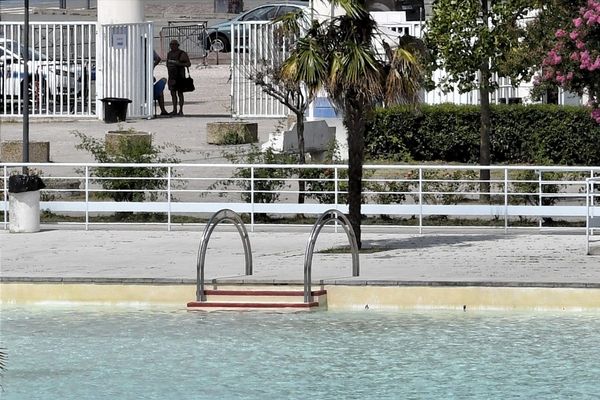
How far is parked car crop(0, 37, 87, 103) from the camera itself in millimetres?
36312

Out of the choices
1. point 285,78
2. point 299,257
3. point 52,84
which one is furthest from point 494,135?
point 52,84

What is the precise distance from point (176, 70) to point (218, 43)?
12892mm

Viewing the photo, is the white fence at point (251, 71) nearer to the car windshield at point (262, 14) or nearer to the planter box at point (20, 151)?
the planter box at point (20, 151)

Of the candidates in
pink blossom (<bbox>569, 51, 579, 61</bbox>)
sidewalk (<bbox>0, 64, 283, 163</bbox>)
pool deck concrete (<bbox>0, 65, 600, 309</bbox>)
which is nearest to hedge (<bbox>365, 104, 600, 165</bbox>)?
sidewalk (<bbox>0, 64, 283, 163</bbox>)

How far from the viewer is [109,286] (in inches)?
669

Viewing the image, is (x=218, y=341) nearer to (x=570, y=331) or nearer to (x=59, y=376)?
(x=59, y=376)

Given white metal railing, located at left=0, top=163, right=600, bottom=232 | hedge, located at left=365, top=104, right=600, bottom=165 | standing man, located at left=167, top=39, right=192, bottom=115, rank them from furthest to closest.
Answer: standing man, located at left=167, top=39, right=192, bottom=115 < hedge, located at left=365, top=104, right=600, bottom=165 < white metal railing, located at left=0, top=163, right=600, bottom=232

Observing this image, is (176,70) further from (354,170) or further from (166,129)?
(354,170)

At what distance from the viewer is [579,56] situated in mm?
23000

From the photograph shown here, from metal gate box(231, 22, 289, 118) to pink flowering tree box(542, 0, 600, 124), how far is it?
1097 cm

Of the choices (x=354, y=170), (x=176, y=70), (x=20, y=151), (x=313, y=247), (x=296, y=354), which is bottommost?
(x=296, y=354)

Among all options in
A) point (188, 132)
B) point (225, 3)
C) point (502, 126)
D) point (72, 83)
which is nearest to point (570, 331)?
point (502, 126)

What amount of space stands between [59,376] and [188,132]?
20.5 m

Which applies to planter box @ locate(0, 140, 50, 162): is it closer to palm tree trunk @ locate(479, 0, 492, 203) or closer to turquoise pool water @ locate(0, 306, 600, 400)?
palm tree trunk @ locate(479, 0, 492, 203)
